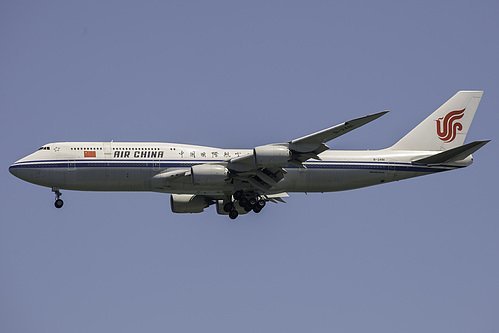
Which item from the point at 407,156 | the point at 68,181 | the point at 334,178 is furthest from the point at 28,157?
the point at 407,156

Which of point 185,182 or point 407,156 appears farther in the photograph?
point 407,156

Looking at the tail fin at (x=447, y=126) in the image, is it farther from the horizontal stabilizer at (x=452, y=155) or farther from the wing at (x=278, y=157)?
the wing at (x=278, y=157)

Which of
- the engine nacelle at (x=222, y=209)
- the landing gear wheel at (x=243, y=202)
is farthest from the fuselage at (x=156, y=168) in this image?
the engine nacelle at (x=222, y=209)

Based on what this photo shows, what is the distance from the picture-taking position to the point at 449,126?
6009 centimetres

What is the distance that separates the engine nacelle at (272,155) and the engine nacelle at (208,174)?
2895 millimetres

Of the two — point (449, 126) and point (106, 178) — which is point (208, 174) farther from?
point (449, 126)

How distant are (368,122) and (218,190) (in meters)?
12.2

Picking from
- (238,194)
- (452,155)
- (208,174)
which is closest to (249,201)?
(238,194)

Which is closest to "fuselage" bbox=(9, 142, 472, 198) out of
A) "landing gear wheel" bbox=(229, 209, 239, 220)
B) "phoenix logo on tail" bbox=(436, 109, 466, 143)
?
"landing gear wheel" bbox=(229, 209, 239, 220)

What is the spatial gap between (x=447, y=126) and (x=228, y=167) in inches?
689

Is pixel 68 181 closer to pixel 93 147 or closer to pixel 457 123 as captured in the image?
pixel 93 147

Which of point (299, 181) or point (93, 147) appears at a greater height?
point (93, 147)

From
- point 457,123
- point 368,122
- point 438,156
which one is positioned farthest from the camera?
point 457,123

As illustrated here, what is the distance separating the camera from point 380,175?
56438mm
